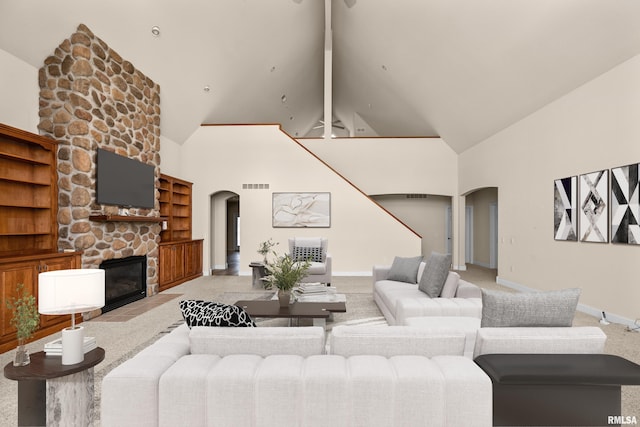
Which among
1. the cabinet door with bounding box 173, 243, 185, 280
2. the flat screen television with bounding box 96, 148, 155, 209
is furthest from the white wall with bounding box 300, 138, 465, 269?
the flat screen television with bounding box 96, 148, 155, 209

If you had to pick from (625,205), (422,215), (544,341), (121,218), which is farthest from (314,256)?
(544,341)

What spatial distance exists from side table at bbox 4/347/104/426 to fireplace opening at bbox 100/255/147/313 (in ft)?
10.9

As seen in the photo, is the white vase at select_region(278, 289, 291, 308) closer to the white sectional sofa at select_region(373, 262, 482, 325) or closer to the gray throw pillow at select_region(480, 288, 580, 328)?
the white sectional sofa at select_region(373, 262, 482, 325)

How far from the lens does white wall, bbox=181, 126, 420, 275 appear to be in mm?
8930

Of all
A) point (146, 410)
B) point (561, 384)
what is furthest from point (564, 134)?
point (146, 410)

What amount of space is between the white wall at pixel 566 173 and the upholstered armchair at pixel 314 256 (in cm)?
363

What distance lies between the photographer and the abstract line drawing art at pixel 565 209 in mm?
5223

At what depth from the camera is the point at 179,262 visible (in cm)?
759

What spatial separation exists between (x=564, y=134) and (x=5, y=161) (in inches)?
290

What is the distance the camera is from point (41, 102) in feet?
15.4

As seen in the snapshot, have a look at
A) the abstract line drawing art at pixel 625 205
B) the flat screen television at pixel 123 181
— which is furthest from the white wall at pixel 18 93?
the abstract line drawing art at pixel 625 205

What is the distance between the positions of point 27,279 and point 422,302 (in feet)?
13.4

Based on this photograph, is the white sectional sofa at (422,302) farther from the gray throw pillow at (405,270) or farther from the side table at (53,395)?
the side table at (53,395)

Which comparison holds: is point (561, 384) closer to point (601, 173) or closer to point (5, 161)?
point (601, 173)
